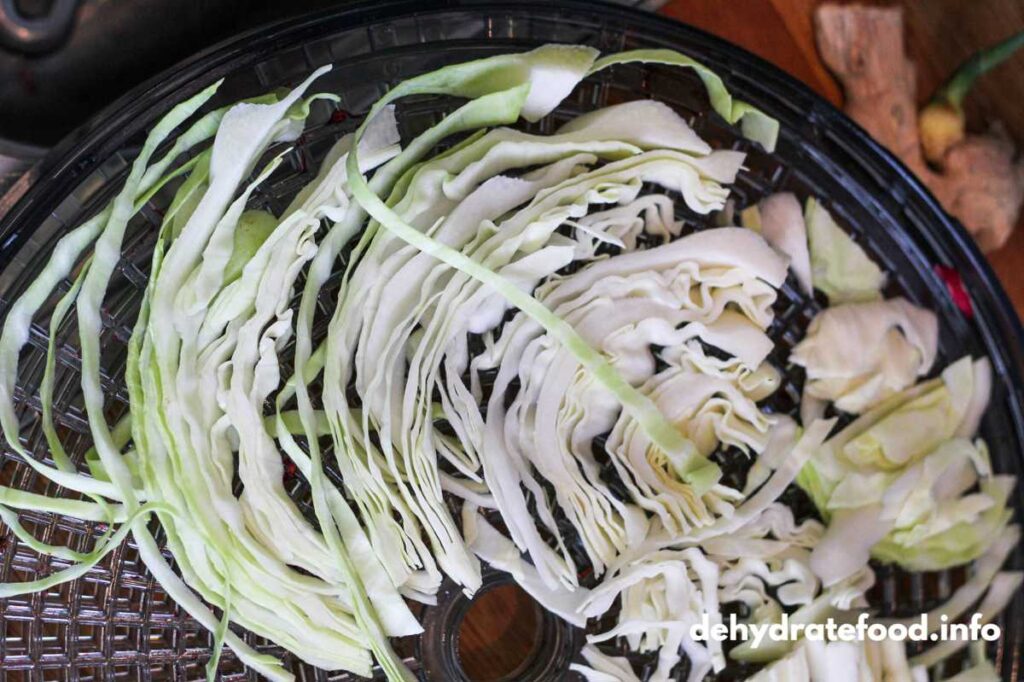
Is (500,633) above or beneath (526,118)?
beneath

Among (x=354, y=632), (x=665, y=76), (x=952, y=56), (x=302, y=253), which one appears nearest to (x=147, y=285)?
(x=302, y=253)

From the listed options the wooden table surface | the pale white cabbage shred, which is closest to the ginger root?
the wooden table surface

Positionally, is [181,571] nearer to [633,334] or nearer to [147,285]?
[147,285]

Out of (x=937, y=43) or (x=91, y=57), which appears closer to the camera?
(x=91, y=57)

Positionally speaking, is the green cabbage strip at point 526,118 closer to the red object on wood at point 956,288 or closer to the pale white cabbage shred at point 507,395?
the pale white cabbage shred at point 507,395

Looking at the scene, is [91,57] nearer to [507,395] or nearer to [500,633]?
[507,395]

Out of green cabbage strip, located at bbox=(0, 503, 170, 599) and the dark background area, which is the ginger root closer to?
the dark background area

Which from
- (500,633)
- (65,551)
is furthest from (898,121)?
(65,551)
